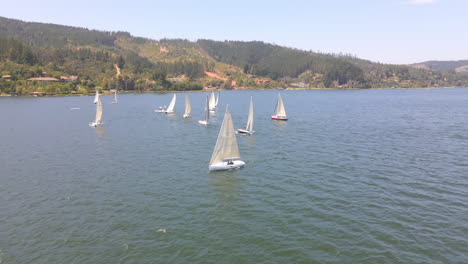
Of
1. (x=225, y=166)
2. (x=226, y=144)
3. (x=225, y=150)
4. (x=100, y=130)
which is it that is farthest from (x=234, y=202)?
(x=100, y=130)

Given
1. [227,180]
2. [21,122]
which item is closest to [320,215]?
[227,180]

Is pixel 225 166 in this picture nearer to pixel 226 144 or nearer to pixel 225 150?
pixel 225 150

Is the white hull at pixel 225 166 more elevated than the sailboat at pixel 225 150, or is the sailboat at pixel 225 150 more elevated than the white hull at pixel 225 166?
the sailboat at pixel 225 150

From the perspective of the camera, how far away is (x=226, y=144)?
5888 centimetres

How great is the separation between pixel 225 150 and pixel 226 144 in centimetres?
122

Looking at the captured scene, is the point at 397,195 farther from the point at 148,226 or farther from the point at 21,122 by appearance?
the point at 21,122

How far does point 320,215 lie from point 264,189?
11.3 m

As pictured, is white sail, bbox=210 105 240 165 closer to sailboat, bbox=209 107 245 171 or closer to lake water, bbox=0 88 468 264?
sailboat, bbox=209 107 245 171

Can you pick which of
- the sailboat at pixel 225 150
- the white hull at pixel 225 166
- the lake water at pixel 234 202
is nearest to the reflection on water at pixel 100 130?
the lake water at pixel 234 202

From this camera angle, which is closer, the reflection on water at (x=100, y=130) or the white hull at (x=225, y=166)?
the white hull at (x=225, y=166)

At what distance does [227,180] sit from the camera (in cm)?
5372

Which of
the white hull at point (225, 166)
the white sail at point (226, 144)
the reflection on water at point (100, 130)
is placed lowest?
the white hull at point (225, 166)

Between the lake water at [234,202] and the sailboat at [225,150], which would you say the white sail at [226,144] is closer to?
the sailboat at [225,150]

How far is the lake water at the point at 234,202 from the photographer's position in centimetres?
3259
